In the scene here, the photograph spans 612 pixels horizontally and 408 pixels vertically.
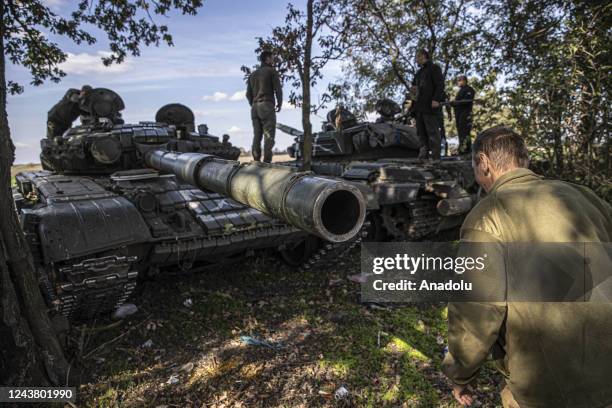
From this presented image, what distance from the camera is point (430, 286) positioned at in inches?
114

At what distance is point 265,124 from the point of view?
26.0 feet

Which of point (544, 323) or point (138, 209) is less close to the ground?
point (138, 209)

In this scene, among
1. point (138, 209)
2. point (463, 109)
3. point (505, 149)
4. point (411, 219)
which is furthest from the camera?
point (463, 109)

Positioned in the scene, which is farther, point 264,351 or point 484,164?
point 264,351

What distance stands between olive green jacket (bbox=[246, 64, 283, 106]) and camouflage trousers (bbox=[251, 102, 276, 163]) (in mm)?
126

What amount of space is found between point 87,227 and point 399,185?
450cm

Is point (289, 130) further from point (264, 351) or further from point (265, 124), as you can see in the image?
point (264, 351)

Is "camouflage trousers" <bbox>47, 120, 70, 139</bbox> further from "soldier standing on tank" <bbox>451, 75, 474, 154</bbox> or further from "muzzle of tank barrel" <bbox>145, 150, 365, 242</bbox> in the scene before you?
"soldier standing on tank" <bbox>451, 75, 474, 154</bbox>

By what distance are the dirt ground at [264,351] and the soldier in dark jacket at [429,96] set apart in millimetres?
3719

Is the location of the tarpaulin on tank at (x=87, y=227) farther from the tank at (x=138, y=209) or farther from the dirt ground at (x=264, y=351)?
the dirt ground at (x=264, y=351)

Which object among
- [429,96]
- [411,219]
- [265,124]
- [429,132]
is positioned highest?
[429,96]

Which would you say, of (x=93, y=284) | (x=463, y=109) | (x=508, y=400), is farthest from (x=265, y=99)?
(x=508, y=400)

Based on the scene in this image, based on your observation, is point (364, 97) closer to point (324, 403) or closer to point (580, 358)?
point (324, 403)

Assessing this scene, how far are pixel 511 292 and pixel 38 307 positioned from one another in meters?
Result: 3.88
